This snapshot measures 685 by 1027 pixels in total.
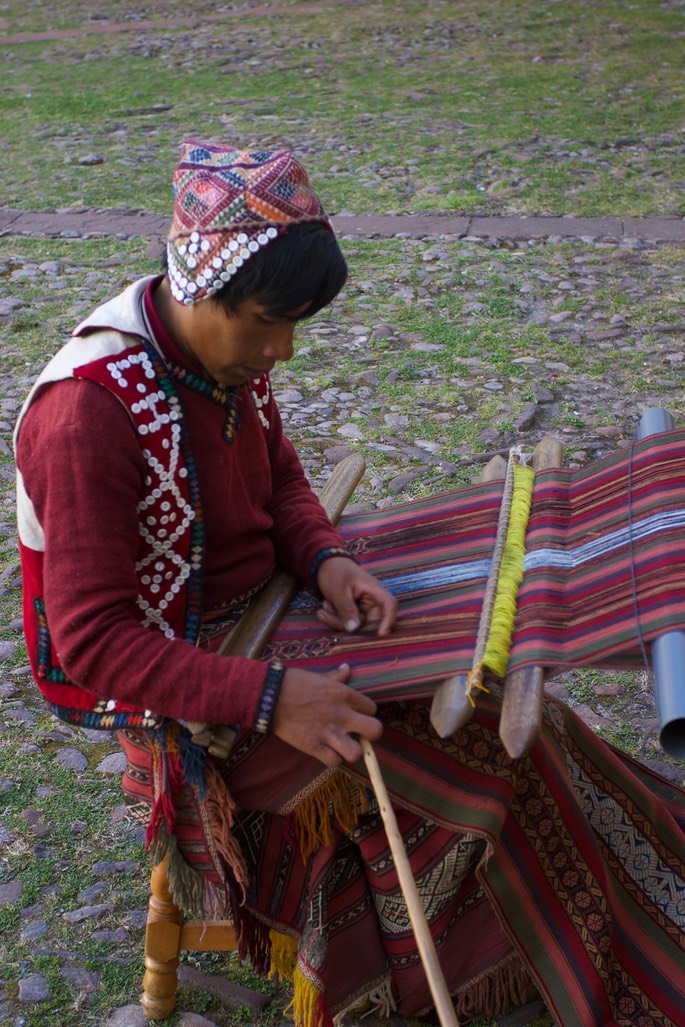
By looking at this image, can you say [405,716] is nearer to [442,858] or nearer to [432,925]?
[442,858]

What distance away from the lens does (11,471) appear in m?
4.59

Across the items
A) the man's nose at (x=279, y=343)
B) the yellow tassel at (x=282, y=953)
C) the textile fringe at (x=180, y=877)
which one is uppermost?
the man's nose at (x=279, y=343)

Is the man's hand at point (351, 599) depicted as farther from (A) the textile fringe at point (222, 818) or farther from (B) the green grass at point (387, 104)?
(B) the green grass at point (387, 104)

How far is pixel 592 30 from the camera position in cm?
1292

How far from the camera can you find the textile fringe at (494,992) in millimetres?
2432

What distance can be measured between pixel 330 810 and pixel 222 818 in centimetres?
22

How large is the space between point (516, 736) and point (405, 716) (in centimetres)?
44

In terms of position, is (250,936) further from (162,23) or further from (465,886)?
(162,23)

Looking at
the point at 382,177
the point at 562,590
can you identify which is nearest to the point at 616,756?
the point at 562,590

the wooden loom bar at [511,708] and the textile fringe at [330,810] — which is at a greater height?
the wooden loom bar at [511,708]

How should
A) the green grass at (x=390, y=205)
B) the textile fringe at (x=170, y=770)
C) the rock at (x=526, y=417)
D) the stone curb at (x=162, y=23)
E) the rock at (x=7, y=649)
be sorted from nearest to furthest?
1. the textile fringe at (x=170, y=770)
2. the green grass at (x=390, y=205)
3. the rock at (x=7, y=649)
4. the rock at (x=526, y=417)
5. the stone curb at (x=162, y=23)

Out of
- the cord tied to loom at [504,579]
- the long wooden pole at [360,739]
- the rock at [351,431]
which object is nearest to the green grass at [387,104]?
the rock at [351,431]

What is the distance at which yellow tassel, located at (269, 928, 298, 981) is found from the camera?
7.84 feet

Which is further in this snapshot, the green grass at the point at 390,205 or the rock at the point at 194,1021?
the green grass at the point at 390,205
